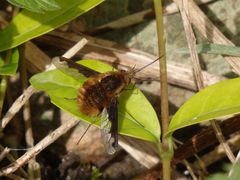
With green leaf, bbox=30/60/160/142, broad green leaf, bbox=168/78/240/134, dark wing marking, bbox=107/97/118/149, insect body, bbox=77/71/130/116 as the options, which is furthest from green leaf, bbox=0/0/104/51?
broad green leaf, bbox=168/78/240/134

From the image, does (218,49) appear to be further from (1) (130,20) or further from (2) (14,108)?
(2) (14,108)

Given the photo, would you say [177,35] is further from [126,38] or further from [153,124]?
[153,124]

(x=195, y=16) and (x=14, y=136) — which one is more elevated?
(x=195, y=16)

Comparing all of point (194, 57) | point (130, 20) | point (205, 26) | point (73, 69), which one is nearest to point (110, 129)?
point (73, 69)

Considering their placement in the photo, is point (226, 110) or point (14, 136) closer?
point (226, 110)

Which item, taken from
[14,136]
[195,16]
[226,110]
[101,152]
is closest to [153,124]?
[226,110]

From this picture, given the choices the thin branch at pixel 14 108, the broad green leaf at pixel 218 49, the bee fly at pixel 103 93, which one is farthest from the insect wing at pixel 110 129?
the thin branch at pixel 14 108
